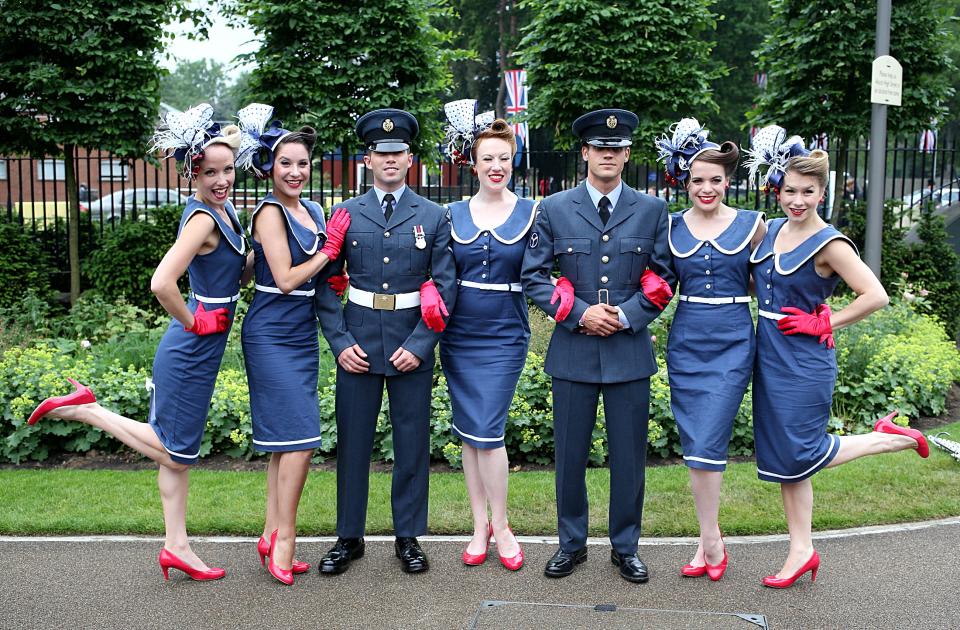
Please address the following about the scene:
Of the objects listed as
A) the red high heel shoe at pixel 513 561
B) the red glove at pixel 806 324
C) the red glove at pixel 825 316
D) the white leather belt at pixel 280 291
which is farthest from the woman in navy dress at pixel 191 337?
the red glove at pixel 825 316

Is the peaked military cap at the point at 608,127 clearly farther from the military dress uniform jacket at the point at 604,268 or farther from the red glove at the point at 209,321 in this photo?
the red glove at the point at 209,321

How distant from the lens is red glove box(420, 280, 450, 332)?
458 cm

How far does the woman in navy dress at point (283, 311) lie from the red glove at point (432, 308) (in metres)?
0.48

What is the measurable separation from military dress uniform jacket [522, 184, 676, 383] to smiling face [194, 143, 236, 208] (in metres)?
1.48

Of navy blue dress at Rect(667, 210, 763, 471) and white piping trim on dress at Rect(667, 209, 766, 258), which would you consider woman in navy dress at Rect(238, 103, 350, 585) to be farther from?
navy blue dress at Rect(667, 210, 763, 471)

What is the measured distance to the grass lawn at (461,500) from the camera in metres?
5.34

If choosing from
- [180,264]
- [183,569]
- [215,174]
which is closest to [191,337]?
[180,264]

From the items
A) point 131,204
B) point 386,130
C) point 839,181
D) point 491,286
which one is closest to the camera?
point 386,130

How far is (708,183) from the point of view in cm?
454

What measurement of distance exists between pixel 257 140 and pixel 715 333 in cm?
235

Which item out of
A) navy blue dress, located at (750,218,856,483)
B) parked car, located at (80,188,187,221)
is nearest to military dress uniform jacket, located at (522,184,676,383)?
navy blue dress, located at (750,218,856,483)

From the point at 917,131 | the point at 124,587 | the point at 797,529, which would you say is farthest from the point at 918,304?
the point at 124,587

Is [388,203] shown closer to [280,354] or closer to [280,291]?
[280,291]

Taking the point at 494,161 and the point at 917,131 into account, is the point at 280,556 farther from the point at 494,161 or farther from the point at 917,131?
the point at 917,131
